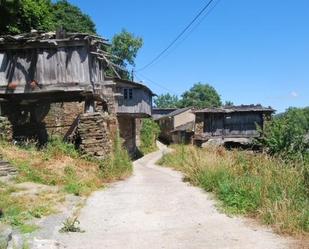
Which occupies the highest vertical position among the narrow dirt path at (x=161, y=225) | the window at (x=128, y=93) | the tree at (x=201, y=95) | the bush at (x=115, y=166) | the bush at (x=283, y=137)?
the tree at (x=201, y=95)

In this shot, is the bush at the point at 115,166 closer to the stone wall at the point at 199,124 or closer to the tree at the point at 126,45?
the stone wall at the point at 199,124

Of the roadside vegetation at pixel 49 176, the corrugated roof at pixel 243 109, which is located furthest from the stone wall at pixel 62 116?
the corrugated roof at pixel 243 109

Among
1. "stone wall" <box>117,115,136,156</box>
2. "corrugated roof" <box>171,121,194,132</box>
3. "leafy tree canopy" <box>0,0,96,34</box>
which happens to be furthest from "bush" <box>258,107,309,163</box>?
"corrugated roof" <box>171,121,194,132</box>

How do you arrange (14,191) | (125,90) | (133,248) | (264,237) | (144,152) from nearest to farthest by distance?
1. (133,248)
2. (264,237)
3. (14,191)
4. (125,90)
5. (144,152)

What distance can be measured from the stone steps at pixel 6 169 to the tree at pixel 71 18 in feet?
86.1

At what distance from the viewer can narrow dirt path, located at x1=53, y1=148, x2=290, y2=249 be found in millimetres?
8289

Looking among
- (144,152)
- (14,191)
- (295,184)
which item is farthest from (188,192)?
(144,152)

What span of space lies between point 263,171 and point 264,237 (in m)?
4.48

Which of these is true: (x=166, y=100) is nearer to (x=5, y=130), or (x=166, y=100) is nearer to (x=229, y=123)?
(x=229, y=123)

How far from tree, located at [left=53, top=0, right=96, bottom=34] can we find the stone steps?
26.2 m

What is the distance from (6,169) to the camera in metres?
14.4

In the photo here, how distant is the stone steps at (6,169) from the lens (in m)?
14.2

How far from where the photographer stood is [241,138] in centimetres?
4469

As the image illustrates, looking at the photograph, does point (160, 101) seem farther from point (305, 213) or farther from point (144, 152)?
point (305, 213)
